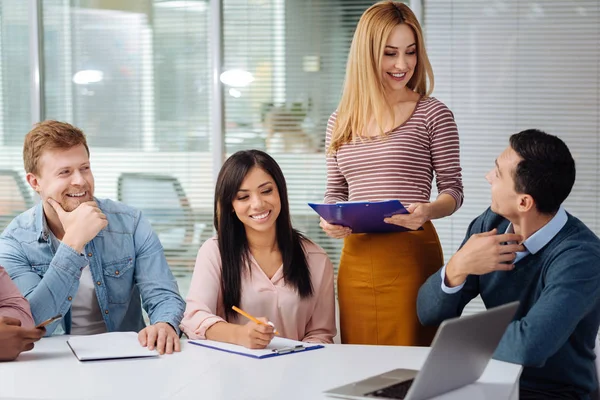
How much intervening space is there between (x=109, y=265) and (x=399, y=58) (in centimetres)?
116

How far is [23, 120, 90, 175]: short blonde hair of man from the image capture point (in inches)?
99.1

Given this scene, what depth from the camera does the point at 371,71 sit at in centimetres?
255

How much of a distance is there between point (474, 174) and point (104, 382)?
292 cm

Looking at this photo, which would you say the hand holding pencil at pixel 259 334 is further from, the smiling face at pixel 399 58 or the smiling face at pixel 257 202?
the smiling face at pixel 399 58

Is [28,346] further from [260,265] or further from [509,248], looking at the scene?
[509,248]

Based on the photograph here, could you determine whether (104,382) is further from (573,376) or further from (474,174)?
(474,174)

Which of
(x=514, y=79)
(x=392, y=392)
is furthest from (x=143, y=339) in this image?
(x=514, y=79)

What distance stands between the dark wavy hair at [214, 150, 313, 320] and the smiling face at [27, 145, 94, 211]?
447 millimetres

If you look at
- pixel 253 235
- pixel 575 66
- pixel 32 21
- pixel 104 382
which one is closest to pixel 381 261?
pixel 253 235

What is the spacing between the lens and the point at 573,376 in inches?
77.8

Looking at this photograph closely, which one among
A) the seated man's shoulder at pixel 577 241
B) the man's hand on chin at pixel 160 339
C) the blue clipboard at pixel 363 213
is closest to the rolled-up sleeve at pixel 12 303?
the man's hand on chin at pixel 160 339

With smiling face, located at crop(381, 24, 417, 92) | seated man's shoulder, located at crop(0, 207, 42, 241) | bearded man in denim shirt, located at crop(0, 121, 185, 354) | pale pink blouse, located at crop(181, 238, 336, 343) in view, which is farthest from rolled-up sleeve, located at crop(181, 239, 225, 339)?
smiling face, located at crop(381, 24, 417, 92)

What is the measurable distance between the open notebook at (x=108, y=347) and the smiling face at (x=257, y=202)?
519 millimetres

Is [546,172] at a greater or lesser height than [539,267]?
greater
